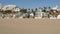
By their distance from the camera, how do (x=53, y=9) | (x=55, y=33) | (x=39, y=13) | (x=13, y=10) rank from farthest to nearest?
1. (x=13, y=10)
2. (x=53, y=9)
3. (x=39, y=13)
4. (x=55, y=33)

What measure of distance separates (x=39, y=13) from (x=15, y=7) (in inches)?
97.3

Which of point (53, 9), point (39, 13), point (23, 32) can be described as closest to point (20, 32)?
point (23, 32)

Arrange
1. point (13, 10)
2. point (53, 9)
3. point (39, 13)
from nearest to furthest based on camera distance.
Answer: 1. point (39, 13)
2. point (53, 9)
3. point (13, 10)

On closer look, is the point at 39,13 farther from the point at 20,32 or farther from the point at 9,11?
the point at 20,32

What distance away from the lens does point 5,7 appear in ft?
35.1

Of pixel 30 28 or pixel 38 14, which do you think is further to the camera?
pixel 38 14

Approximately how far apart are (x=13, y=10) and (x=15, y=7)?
258mm

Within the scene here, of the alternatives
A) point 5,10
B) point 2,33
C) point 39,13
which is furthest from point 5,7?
point 2,33

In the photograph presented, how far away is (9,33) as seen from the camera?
427cm

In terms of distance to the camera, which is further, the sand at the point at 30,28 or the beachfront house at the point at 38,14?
the beachfront house at the point at 38,14

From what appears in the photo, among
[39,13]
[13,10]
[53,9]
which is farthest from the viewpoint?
[13,10]

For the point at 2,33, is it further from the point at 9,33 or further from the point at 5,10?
the point at 5,10

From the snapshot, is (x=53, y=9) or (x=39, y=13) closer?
(x=39, y=13)

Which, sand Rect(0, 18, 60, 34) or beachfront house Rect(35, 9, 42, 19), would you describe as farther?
beachfront house Rect(35, 9, 42, 19)
